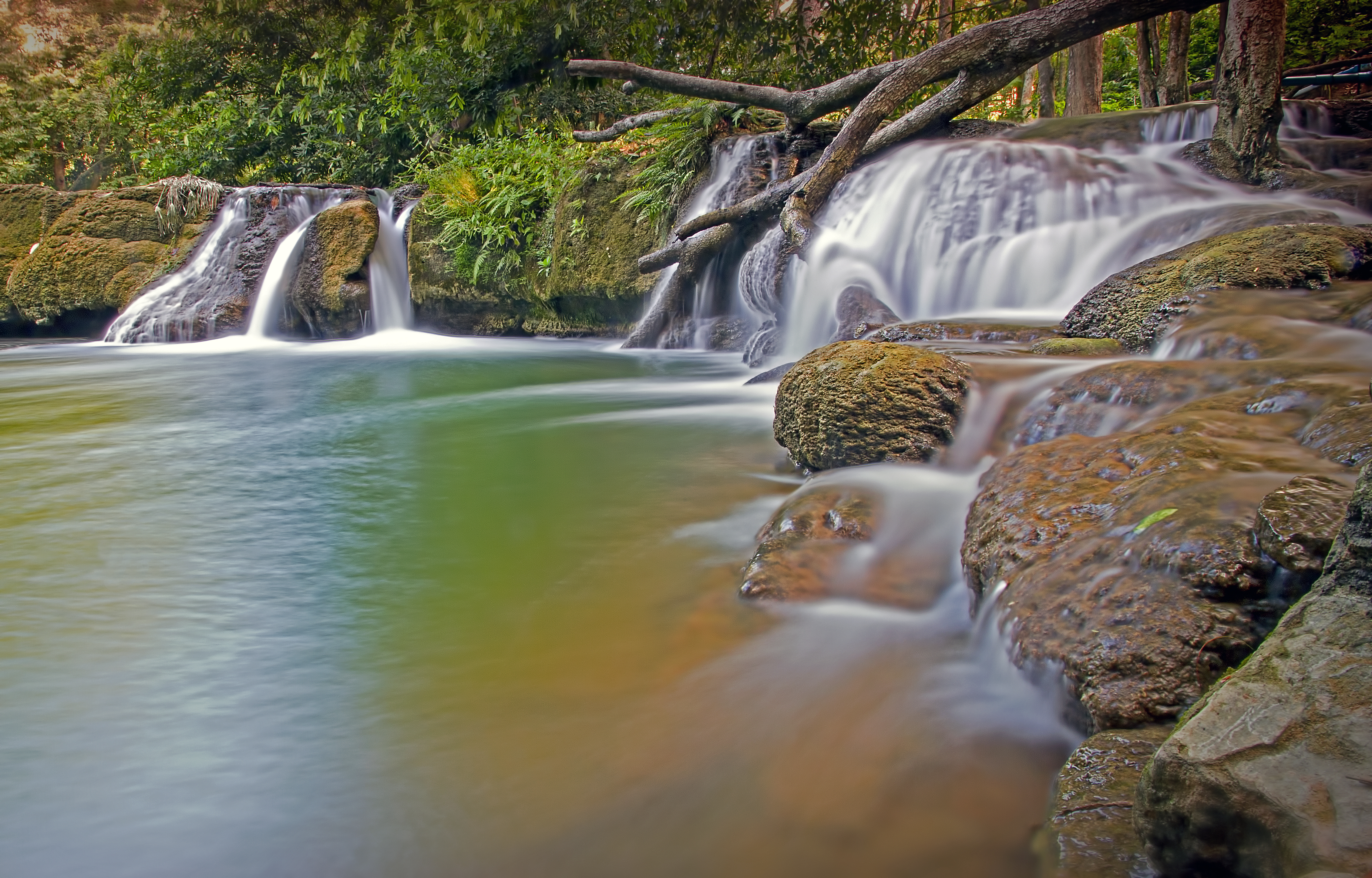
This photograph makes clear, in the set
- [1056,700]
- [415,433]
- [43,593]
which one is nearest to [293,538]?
[43,593]

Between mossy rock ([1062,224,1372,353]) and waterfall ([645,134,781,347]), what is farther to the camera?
waterfall ([645,134,781,347])

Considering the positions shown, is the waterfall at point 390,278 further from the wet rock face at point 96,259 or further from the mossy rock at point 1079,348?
the mossy rock at point 1079,348

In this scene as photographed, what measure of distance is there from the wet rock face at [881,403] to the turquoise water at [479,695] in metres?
0.41

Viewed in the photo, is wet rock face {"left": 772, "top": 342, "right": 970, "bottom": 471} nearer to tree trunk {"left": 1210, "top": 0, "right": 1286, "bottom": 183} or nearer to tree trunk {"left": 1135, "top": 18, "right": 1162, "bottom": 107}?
tree trunk {"left": 1210, "top": 0, "right": 1286, "bottom": 183}

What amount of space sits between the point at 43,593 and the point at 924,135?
8.77 m

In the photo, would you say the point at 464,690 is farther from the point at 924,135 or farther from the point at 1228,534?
the point at 924,135

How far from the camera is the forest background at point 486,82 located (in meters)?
11.7

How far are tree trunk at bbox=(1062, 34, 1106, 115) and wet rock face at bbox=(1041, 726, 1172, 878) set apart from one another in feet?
45.0

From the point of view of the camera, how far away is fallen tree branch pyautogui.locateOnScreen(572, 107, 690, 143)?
11.0 metres

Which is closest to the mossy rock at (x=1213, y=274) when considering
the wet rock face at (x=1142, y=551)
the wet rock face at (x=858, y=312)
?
the wet rock face at (x=858, y=312)

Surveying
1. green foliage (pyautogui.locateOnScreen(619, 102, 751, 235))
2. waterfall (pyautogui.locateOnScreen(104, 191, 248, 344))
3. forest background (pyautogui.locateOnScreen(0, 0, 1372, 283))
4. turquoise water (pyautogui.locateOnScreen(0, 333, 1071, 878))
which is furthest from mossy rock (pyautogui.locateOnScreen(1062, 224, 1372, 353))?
waterfall (pyautogui.locateOnScreen(104, 191, 248, 344))

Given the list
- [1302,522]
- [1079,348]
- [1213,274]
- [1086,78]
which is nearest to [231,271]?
[1079,348]

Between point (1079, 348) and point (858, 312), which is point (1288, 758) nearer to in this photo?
point (1079, 348)

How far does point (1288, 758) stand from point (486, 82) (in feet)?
48.2
